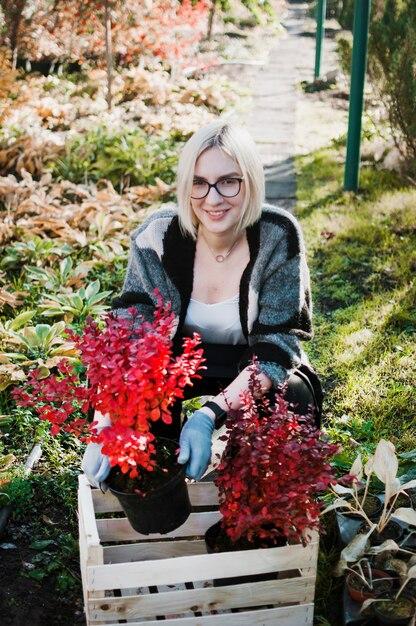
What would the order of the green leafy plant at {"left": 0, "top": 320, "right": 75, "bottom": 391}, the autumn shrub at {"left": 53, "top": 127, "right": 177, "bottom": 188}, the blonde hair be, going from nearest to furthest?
the blonde hair → the green leafy plant at {"left": 0, "top": 320, "right": 75, "bottom": 391} → the autumn shrub at {"left": 53, "top": 127, "right": 177, "bottom": 188}

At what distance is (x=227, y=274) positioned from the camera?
8.54ft

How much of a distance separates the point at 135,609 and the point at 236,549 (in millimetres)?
340

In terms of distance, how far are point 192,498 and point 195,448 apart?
325mm

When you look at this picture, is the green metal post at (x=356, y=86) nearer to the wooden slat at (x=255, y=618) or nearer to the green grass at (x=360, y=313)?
the green grass at (x=360, y=313)

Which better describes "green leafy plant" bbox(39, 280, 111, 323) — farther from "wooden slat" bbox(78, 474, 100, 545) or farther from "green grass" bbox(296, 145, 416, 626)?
"wooden slat" bbox(78, 474, 100, 545)

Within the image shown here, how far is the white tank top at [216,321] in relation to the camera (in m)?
2.62

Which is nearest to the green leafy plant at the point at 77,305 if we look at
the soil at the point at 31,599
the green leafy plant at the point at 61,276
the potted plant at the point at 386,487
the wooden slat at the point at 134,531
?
the green leafy plant at the point at 61,276

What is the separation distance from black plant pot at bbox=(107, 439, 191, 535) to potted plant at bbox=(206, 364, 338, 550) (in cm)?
13

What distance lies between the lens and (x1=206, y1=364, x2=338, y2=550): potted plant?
6.10 ft

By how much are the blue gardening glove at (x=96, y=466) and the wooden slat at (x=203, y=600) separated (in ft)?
1.08

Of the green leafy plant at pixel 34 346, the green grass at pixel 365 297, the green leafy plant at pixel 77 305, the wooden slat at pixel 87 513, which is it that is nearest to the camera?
the wooden slat at pixel 87 513

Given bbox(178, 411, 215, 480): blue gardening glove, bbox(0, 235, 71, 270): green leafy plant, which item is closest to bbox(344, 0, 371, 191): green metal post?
bbox(0, 235, 71, 270): green leafy plant

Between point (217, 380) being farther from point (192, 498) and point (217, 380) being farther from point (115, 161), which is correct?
point (115, 161)

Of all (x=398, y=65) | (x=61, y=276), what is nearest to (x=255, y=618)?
(x=61, y=276)
